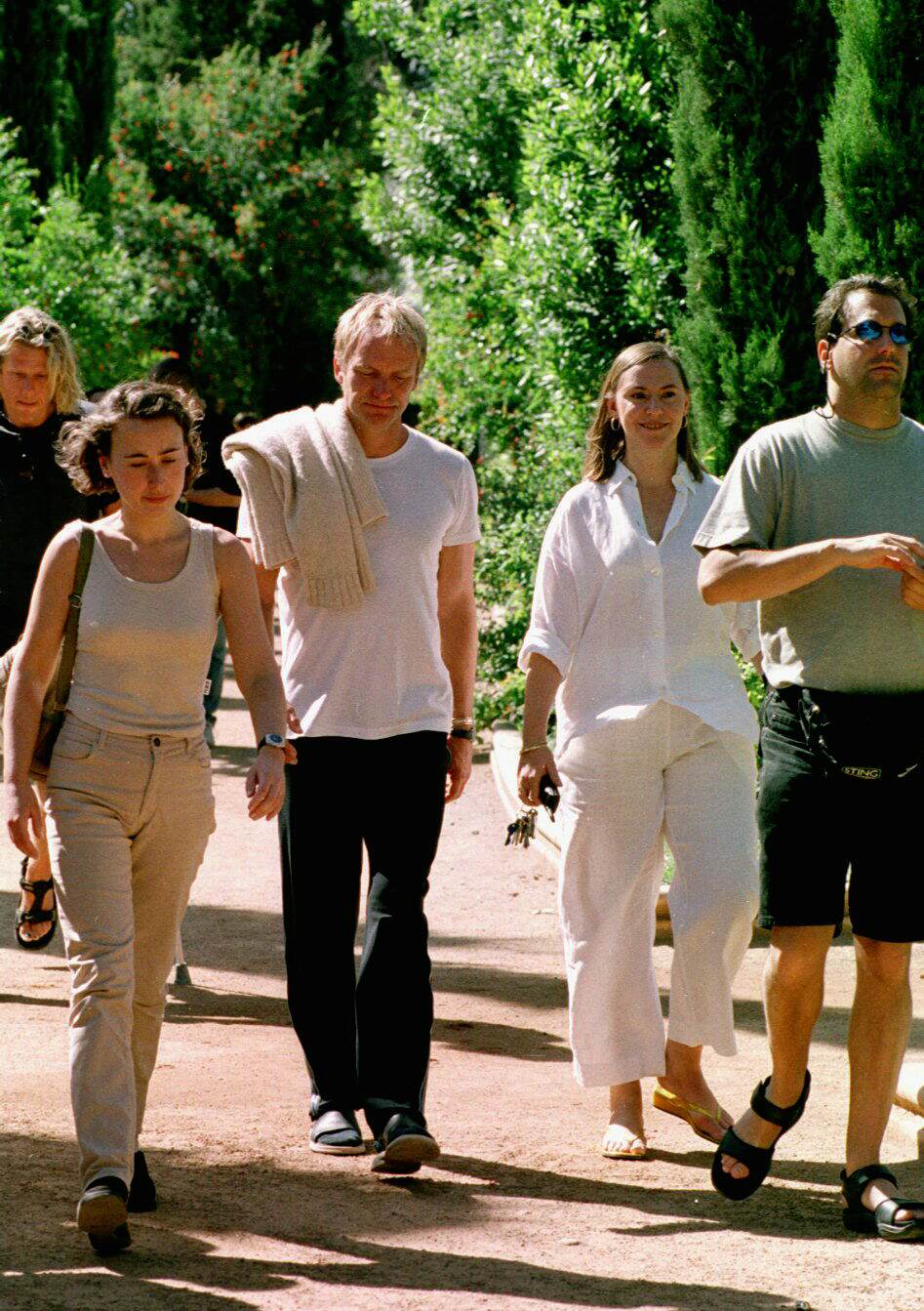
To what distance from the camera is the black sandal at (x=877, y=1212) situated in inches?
171

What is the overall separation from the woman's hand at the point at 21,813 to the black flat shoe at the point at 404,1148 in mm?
1161

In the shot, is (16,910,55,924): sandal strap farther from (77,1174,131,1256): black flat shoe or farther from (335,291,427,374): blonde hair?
(77,1174,131,1256): black flat shoe

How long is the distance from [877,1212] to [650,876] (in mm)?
1068

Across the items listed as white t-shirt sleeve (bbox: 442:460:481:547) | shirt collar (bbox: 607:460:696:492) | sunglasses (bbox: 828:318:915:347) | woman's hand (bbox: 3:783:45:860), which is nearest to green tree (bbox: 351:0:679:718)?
shirt collar (bbox: 607:460:696:492)

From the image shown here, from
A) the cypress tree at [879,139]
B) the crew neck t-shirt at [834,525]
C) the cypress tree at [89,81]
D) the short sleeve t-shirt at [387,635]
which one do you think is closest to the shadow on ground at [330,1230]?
the short sleeve t-shirt at [387,635]

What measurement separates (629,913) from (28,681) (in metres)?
1.71

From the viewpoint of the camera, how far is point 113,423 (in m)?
4.48

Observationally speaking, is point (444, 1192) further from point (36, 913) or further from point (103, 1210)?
point (36, 913)

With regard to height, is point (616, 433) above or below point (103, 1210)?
above

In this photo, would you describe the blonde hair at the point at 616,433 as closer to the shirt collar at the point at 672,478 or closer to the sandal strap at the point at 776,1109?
the shirt collar at the point at 672,478

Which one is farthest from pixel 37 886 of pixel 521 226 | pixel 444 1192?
pixel 521 226

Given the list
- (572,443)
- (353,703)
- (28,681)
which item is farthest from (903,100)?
(28,681)

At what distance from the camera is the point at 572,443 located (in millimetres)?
11078

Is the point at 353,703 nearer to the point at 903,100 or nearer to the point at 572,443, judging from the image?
the point at 903,100
